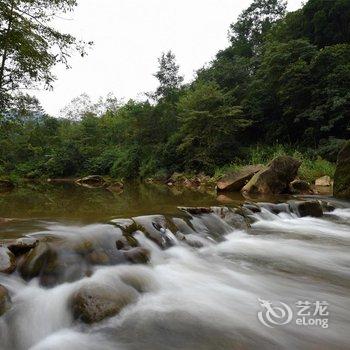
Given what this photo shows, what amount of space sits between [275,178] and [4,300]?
37.8ft

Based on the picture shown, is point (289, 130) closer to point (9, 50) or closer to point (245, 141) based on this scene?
point (245, 141)

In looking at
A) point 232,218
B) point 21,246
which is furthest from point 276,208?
point 21,246

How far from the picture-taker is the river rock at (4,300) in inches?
112

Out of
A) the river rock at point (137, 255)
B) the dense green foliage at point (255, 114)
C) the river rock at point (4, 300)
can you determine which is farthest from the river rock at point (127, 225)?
the dense green foliage at point (255, 114)

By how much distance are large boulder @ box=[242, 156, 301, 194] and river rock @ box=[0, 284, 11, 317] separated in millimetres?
11003

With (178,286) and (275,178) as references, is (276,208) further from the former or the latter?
(178,286)

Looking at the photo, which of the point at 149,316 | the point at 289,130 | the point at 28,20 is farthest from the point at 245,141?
the point at 149,316

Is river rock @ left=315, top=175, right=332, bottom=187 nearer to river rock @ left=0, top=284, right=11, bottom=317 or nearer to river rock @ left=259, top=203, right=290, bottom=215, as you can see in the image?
river rock @ left=259, top=203, right=290, bottom=215

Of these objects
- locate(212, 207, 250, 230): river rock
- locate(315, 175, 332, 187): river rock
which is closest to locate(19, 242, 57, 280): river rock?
locate(212, 207, 250, 230): river rock

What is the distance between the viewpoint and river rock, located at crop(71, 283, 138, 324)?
2.93m

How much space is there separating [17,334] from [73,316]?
0.46 metres

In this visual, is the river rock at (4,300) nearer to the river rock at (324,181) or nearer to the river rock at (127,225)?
the river rock at (127,225)

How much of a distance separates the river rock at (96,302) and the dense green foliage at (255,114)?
7896 mm

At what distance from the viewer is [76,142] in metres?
37.0
